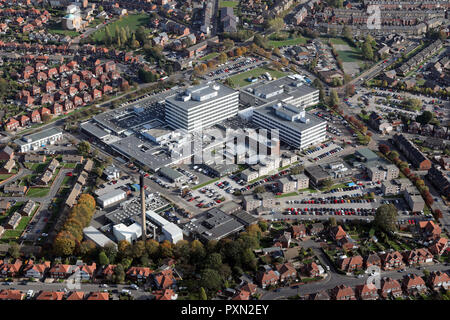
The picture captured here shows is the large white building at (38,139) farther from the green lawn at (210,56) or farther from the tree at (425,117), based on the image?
the tree at (425,117)

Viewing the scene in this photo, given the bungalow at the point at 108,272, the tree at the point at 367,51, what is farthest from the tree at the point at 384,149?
the bungalow at the point at 108,272

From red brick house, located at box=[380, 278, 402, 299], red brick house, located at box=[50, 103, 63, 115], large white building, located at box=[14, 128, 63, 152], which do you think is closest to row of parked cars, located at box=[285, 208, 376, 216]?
red brick house, located at box=[380, 278, 402, 299]

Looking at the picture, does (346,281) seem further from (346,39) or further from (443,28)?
(443,28)

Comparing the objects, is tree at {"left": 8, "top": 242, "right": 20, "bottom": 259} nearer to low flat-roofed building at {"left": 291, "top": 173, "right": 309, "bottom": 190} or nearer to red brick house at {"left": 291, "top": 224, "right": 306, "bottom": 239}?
red brick house at {"left": 291, "top": 224, "right": 306, "bottom": 239}

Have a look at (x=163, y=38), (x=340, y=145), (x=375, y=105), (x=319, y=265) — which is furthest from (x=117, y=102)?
(x=319, y=265)

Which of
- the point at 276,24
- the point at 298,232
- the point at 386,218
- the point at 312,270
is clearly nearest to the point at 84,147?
the point at 298,232

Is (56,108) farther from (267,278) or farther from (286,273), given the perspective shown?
(286,273)
